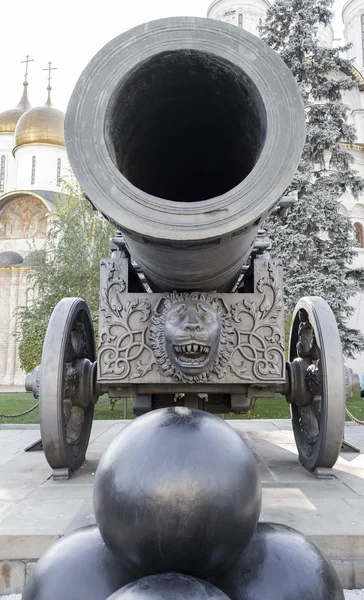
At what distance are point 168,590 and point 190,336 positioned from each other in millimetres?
1528

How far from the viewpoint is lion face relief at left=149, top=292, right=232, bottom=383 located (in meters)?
2.65

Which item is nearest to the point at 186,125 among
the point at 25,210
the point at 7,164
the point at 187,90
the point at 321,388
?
the point at 187,90

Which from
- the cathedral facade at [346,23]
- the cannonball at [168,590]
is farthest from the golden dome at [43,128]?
the cannonball at [168,590]

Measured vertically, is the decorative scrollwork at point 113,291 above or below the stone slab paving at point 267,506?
above

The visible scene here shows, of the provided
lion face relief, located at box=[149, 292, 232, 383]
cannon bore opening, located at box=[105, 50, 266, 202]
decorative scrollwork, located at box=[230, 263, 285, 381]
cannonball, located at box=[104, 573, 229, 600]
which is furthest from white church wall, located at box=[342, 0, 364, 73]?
cannonball, located at box=[104, 573, 229, 600]

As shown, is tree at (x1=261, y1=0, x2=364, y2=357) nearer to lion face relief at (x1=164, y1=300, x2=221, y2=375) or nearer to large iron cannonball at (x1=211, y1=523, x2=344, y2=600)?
lion face relief at (x1=164, y1=300, x2=221, y2=375)

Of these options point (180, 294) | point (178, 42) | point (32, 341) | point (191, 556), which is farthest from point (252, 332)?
point (32, 341)

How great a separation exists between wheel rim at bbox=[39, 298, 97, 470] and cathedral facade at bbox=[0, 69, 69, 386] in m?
17.3

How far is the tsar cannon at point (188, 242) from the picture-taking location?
2.15 m

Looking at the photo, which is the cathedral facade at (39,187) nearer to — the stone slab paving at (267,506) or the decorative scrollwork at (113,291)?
the stone slab paving at (267,506)

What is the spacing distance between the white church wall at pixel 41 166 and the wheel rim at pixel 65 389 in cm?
2595

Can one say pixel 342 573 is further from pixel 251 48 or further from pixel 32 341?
pixel 32 341

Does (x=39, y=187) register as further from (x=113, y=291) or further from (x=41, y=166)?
(x=113, y=291)

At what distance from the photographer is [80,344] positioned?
3619mm
